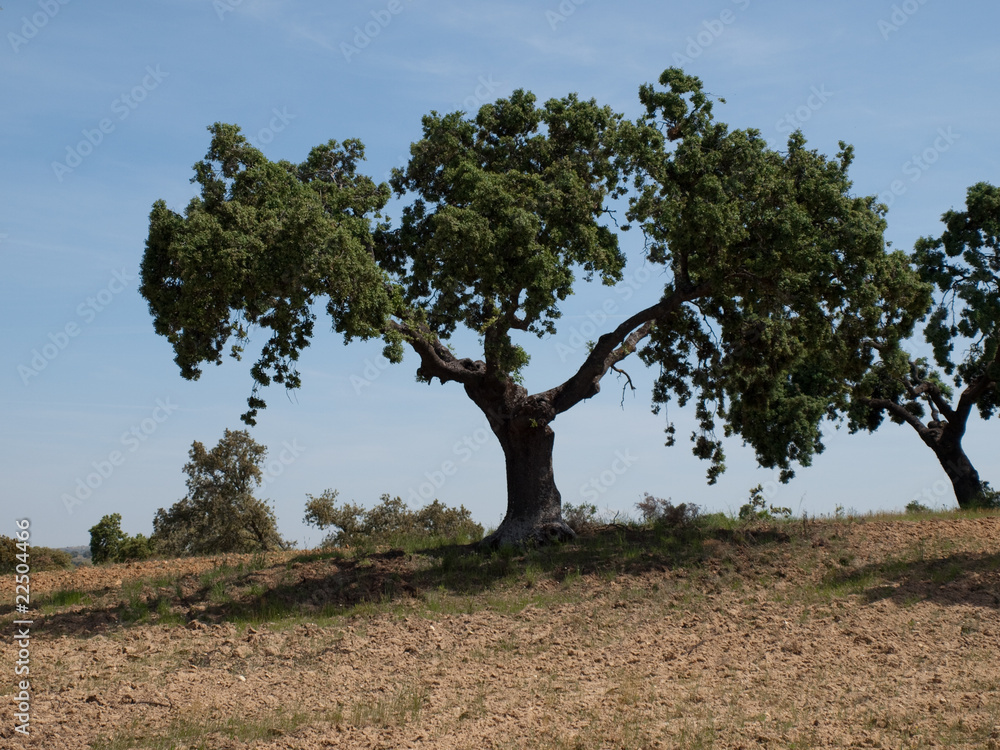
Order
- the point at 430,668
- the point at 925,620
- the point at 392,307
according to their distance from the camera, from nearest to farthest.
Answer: the point at 430,668
the point at 925,620
the point at 392,307

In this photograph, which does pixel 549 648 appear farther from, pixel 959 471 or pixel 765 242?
pixel 959 471

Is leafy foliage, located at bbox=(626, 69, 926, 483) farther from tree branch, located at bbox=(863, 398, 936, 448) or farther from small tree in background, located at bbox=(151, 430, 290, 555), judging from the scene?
small tree in background, located at bbox=(151, 430, 290, 555)

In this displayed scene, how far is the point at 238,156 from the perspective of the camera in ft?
48.9

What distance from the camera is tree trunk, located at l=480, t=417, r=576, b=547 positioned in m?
17.3

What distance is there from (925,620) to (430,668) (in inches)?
276

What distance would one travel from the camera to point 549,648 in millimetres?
11703

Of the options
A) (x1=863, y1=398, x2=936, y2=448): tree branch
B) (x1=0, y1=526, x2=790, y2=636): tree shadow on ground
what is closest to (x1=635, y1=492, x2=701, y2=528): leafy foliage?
(x1=0, y1=526, x2=790, y2=636): tree shadow on ground

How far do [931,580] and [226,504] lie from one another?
62.6ft

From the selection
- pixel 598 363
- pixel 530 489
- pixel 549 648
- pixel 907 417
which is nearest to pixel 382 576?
pixel 530 489

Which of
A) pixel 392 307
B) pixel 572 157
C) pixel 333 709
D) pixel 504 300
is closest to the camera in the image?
pixel 333 709

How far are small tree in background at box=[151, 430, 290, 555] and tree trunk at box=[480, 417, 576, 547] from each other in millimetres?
10466

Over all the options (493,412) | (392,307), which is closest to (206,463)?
(493,412)

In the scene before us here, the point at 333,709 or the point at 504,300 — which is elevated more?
the point at 504,300

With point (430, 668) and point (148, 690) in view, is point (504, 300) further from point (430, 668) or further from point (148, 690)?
point (148, 690)
